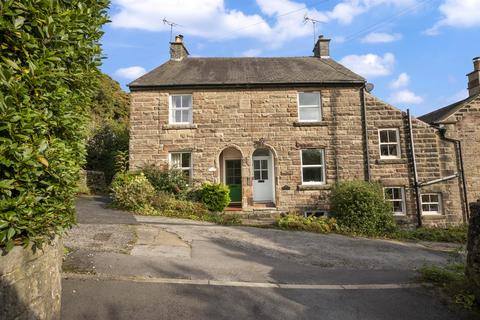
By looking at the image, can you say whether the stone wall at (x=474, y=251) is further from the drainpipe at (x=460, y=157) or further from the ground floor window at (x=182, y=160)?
the ground floor window at (x=182, y=160)

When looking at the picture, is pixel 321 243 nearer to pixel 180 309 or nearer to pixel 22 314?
pixel 180 309

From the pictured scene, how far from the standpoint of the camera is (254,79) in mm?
14711

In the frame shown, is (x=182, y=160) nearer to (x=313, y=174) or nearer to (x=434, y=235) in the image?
(x=313, y=174)

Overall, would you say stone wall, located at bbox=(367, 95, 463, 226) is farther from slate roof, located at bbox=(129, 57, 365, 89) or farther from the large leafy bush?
the large leafy bush

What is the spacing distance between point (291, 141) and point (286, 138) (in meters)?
0.27

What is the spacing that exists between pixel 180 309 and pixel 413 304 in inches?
143

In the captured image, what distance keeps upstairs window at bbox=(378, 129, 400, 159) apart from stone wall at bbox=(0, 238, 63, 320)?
13735 millimetres

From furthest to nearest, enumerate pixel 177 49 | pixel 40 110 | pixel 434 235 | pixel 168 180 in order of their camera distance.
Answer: pixel 177 49 → pixel 168 180 → pixel 434 235 → pixel 40 110

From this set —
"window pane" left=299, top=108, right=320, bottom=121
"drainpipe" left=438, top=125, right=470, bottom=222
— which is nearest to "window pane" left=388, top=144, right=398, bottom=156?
"drainpipe" left=438, top=125, right=470, bottom=222

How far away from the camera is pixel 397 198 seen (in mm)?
14031

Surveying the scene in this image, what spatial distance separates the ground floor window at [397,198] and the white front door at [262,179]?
5.06m

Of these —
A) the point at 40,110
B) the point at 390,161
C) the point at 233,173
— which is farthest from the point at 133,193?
the point at 390,161

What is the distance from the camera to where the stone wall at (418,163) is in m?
13.7

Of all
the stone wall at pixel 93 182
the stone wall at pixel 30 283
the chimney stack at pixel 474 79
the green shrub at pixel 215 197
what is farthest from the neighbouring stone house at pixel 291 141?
the stone wall at pixel 30 283
